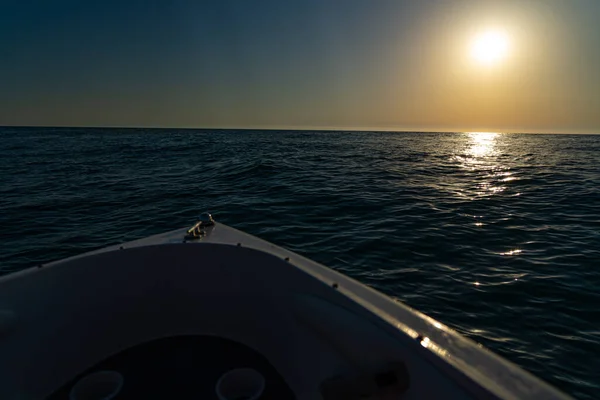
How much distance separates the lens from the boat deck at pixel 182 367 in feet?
10.2

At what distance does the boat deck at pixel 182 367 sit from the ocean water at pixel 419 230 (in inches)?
107

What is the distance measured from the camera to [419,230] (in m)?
8.22

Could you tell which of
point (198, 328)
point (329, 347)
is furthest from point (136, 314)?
point (329, 347)

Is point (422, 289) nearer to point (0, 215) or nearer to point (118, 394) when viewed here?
point (118, 394)

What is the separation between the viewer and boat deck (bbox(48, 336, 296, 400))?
10.2 feet

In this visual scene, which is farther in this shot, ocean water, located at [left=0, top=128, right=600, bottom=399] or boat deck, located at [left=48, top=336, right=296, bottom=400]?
ocean water, located at [left=0, top=128, right=600, bottom=399]

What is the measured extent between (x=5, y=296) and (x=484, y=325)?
5483 millimetres

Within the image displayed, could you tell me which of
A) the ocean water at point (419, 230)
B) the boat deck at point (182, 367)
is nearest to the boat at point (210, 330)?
the boat deck at point (182, 367)

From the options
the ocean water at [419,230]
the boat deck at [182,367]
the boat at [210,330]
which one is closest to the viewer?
the boat at [210,330]

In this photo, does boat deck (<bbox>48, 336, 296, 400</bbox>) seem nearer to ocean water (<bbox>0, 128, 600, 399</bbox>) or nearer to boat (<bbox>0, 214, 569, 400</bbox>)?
boat (<bbox>0, 214, 569, 400</bbox>)

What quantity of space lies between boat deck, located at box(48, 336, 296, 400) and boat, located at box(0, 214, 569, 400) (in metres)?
0.01

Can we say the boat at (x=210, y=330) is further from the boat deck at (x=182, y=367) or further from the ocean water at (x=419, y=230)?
the ocean water at (x=419, y=230)

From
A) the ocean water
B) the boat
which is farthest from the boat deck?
the ocean water

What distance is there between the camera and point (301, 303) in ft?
9.73
